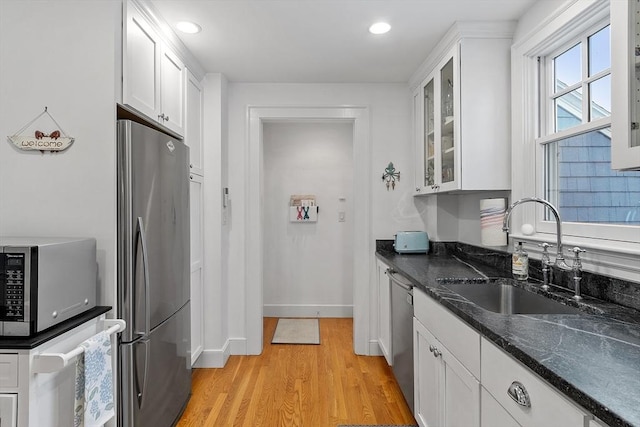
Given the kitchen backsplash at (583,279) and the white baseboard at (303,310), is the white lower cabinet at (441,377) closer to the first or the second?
the kitchen backsplash at (583,279)

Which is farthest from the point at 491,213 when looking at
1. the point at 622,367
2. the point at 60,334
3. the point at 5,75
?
the point at 5,75

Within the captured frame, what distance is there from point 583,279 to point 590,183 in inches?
19.4

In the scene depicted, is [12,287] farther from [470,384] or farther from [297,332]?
[297,332]

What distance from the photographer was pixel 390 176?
3383 millimetres

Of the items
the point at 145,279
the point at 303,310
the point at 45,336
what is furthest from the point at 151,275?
the point at 303,310

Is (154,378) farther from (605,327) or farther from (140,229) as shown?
(605,327)

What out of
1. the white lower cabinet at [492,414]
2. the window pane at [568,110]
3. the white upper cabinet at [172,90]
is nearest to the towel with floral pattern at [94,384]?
the white upper cabinet at [172,90]

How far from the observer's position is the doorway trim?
337cm

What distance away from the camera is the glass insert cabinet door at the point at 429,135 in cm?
288

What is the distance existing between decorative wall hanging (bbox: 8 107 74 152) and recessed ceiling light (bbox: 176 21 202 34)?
3.21 ft

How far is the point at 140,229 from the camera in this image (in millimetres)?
1819

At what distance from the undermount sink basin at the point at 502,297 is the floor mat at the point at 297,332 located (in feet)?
6.66

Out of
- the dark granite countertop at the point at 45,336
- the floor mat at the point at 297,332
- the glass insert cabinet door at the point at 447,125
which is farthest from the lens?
the floor mat at the point at 297,332

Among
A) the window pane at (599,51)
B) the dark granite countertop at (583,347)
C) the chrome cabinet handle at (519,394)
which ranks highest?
the window pane at (599,51)
